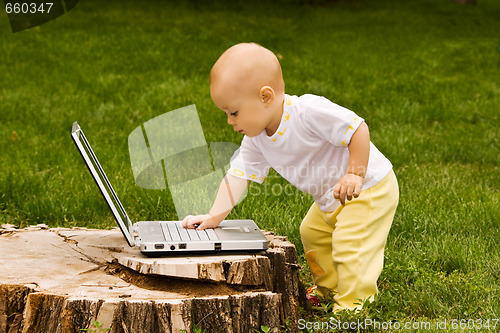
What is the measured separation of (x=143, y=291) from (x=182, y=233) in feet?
1.19

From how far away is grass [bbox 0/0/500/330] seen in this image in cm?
342

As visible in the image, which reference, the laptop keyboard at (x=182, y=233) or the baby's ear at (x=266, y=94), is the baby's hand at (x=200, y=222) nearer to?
the laptop keyboard at (x=182, y=233)

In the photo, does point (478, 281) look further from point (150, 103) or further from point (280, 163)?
point (150, 103)

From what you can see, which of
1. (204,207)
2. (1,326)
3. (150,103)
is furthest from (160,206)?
(150,103)

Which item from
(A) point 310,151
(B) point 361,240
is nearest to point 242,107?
(A) point 310,151

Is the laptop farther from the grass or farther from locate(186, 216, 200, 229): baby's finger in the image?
the grass

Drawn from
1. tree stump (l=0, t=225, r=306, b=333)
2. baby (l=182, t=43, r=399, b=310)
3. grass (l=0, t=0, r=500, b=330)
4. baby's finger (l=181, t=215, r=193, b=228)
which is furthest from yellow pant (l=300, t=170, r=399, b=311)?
baby's finger (l=181, t=215, r=193, b=228)

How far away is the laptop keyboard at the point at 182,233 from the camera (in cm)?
247

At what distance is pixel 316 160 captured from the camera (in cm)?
271

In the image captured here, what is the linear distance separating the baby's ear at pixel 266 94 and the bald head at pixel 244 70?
0.01 meters

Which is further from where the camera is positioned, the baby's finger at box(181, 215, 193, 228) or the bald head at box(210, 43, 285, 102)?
the baby's finger at box(181, 215, 193, 228)

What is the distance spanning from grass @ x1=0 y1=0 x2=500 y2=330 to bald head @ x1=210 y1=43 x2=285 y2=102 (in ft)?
3.48

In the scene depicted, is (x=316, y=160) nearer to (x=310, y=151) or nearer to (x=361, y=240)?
(x=310, y=151)

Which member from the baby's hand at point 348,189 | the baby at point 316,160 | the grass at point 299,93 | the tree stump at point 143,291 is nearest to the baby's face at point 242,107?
the baby at point 316,160
